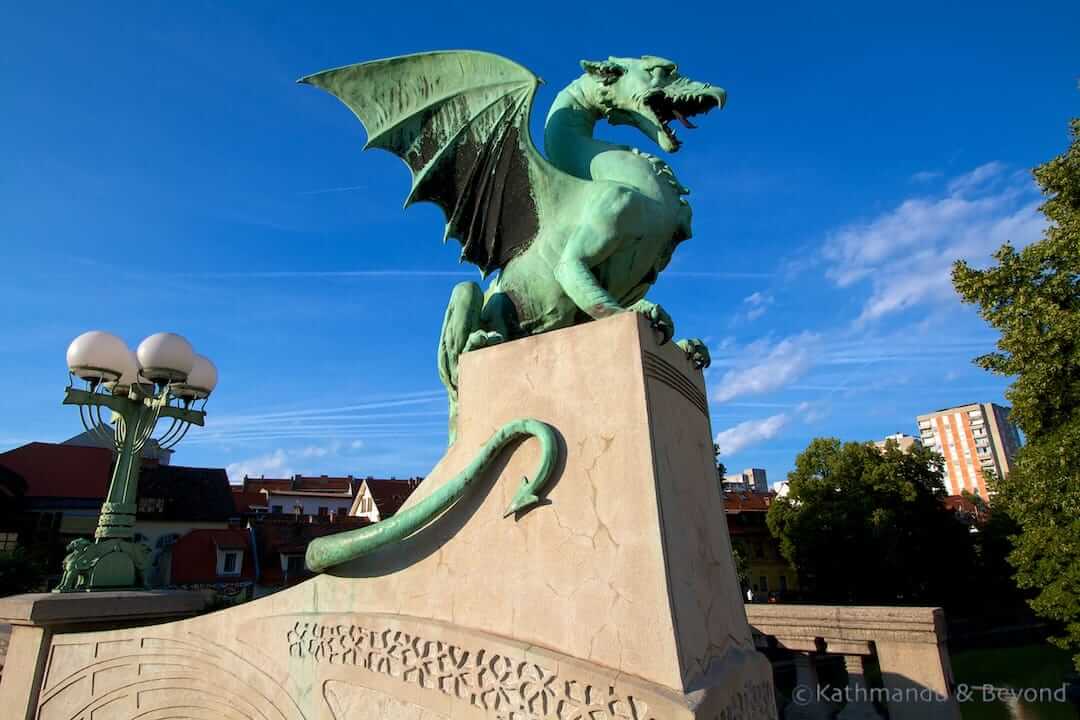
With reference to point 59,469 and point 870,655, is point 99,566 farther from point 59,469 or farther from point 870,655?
point 59,469

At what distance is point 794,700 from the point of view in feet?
15.6

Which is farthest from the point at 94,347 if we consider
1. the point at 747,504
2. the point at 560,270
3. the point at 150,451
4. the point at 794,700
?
the point at 747,504

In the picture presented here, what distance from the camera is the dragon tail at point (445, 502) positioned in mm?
2586

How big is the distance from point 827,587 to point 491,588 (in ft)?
82.0

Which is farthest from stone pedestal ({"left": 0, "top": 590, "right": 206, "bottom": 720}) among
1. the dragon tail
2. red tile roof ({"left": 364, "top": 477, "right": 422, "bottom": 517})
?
red tile roof ({"left": 364, "top": 477, "right": 422, "bottom": 517})

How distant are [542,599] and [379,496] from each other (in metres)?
38.1

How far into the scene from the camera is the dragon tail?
8.48ft

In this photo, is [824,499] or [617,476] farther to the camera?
[824,499]

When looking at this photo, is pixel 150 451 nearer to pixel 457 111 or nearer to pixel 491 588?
pixel 457 111

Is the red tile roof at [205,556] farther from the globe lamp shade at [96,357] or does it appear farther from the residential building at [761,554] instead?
the residential building at [761,554]

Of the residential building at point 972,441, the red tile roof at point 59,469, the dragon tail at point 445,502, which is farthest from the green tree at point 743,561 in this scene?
the residential building at point 972,441

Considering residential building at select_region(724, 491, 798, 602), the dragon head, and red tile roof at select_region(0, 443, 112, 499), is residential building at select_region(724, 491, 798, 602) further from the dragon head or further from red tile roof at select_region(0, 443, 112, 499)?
the dragon head

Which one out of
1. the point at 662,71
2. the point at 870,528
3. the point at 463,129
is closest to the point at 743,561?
the point at 870,528

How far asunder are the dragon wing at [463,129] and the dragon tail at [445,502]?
1.57 metres
